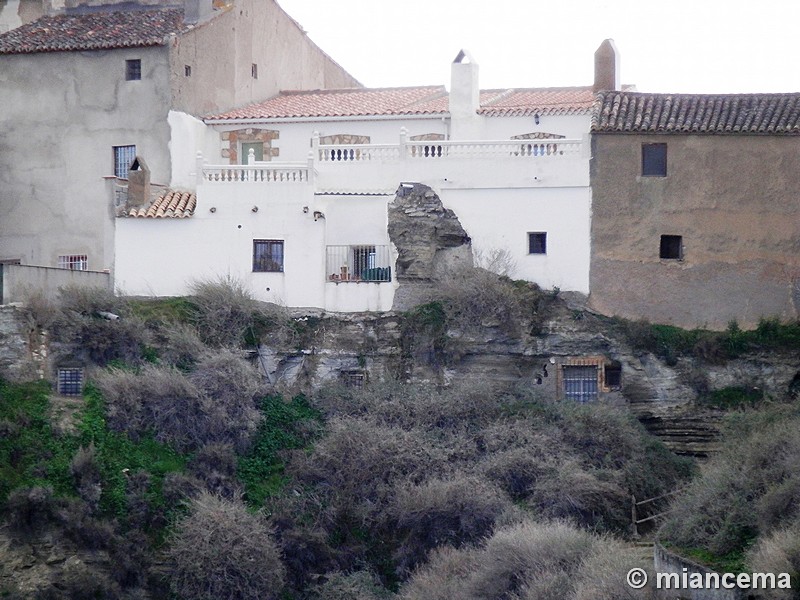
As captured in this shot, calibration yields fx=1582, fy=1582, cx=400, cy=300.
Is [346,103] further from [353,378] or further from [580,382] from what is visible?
[580,382]

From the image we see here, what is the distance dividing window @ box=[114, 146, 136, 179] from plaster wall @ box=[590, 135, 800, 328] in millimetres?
11527

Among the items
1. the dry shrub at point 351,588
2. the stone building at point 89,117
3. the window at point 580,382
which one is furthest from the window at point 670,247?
the stone building at point 89,117

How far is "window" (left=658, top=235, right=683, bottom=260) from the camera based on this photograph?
35031 millimetres

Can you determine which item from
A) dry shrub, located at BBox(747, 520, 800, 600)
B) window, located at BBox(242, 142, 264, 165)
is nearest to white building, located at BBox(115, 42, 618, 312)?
window, located at BBox(242, 142, 264, 165)

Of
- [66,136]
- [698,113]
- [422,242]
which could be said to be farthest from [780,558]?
[66,136]

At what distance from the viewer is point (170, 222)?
36406 millimetres

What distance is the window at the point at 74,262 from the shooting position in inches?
1483

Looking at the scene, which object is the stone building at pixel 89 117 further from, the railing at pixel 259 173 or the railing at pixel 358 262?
the railing at pixel 358 262

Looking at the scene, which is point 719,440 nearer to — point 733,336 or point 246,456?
point 733,336

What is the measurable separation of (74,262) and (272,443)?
25.5ft

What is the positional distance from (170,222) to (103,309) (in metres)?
2.81

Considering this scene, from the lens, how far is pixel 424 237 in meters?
35.7

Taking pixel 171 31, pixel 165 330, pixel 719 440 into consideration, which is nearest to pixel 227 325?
pixel 165 330

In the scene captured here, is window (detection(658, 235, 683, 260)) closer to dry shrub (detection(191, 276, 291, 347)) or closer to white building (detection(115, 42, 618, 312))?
white building (detection(115, 42, 618, 312))
